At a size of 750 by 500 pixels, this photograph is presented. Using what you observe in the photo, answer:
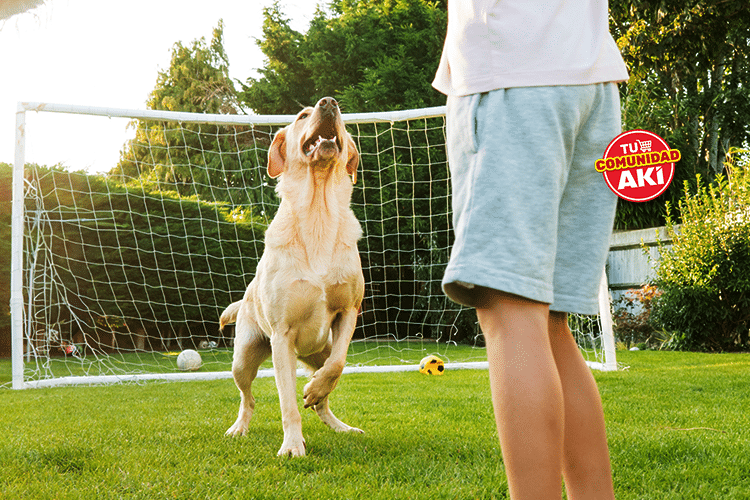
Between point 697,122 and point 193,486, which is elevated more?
point 697,122

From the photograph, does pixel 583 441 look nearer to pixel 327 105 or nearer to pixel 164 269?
pixel 327 105

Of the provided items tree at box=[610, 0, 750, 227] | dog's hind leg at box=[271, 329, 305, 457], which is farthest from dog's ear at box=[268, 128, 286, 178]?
tree at box=[610, 0, 750, 227]

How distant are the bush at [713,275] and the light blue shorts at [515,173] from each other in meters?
7.77

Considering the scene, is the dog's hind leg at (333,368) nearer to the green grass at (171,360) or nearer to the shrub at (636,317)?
the green grass at (171,360)

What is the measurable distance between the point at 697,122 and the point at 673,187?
3.18 m

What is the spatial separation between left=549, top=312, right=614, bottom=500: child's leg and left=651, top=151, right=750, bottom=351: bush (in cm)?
764

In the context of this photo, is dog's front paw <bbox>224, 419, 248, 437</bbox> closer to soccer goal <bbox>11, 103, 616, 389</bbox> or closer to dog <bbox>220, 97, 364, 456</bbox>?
dog <bbox>220, 97, 364, 456</bbox>

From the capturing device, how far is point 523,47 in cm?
118

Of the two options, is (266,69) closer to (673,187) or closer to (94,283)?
(94,283)

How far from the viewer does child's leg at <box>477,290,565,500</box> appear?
1039 mm

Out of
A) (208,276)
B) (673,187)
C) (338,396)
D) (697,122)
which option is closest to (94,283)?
(208,276)

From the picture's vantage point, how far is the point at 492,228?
3.60ft

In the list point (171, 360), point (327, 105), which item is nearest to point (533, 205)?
point (327, 105)

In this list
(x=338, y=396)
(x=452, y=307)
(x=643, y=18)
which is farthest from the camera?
(x=452, y=307)
